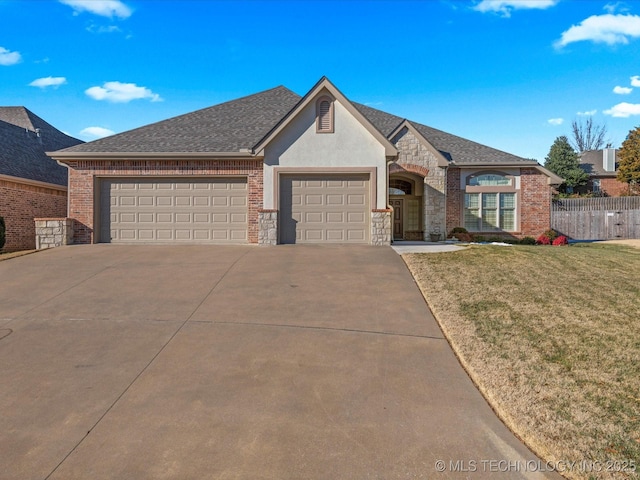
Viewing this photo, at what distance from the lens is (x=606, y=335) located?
534 centimetres

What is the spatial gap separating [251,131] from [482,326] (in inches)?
504

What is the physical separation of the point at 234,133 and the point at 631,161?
3677cm

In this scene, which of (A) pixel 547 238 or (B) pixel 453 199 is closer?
(A) pixel 547 238

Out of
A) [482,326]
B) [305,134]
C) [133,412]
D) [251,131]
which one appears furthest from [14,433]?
[251,131]

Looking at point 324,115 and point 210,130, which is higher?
point 210,130

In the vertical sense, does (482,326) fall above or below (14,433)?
above

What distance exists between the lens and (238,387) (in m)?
4.12

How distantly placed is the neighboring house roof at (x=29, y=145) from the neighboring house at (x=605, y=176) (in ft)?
150

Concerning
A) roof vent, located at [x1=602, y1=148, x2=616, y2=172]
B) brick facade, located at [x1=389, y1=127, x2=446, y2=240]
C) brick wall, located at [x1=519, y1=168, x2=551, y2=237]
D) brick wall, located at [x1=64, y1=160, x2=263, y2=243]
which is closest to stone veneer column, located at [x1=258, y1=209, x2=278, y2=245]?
brick wall, located at [x1=64, y1=160, x2=263, y2=243]

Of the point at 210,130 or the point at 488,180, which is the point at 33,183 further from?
the point at 488,180

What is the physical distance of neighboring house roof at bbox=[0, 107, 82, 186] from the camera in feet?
55.0

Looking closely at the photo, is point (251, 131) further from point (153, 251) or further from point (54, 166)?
point (54, 166)

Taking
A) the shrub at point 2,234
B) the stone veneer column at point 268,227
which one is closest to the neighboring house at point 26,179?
the shrub at point 2,234

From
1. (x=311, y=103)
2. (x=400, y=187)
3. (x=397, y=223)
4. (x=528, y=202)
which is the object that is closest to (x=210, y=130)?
(x=311, y=103)
